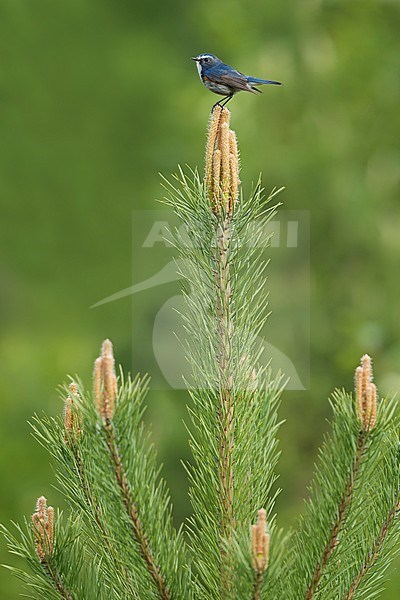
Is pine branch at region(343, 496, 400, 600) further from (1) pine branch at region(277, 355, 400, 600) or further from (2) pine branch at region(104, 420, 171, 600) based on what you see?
(2) pine branch at region(104, 420, 171, 600)

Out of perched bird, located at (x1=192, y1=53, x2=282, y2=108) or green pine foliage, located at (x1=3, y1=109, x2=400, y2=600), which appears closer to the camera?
green pine foliage, located at (x1=3, y1=109, x2=400, y2=600)

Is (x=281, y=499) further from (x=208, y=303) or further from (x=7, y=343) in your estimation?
(x=208, y=303)

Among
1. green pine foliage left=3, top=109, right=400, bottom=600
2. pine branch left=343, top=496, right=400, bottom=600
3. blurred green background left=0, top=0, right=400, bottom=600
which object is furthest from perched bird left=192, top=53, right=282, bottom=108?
blurred green background left=0, top=0, right=400, bottom=600

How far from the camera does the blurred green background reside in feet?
18.2

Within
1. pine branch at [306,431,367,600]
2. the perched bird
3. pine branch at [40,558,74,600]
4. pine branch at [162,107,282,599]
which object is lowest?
pine branch at [40,558,74,600]

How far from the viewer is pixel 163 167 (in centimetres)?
589

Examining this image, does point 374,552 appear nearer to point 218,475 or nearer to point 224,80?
point 218,475

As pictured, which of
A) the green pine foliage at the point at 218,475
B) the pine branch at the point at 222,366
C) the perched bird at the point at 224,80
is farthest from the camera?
the perched bird at the point at 224,80

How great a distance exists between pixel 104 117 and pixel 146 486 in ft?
19.2

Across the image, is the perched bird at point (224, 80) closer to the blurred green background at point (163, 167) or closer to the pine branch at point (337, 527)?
the pine branch at point (337, 527)

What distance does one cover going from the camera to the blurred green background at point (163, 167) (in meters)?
5.55

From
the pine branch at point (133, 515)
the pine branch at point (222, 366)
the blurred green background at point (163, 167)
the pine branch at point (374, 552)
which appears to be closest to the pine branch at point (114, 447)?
the pine branch at point (133, 515)

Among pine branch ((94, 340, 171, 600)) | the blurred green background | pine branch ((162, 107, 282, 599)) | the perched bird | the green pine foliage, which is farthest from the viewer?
the blurred green background

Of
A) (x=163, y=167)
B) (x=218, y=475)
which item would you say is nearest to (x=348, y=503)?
(x=218, y=475)
